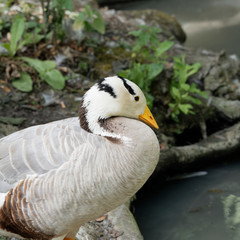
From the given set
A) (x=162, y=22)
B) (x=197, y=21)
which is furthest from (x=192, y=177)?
(x=197, y=21)

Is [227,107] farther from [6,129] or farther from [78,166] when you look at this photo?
[78,166]

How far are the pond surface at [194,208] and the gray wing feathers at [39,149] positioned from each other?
1.76 m

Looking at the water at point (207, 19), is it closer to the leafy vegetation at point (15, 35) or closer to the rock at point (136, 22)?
the rock at point (136, 22)

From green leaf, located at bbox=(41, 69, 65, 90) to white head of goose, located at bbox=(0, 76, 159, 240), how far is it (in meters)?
2.17

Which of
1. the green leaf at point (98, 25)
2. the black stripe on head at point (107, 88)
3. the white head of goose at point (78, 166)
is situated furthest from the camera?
the green leaf at point (98, 25)

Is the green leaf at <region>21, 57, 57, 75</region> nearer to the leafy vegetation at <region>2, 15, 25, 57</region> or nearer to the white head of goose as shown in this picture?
the leafy vegetation at <region>2, 15, 25, 57</region>

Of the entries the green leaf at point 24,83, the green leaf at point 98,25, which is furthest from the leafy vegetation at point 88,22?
the green leaf at point 24,83

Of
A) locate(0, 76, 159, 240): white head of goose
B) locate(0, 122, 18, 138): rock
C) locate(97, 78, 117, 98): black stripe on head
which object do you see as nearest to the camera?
locate(0, 76, 159, 240): white head of goose

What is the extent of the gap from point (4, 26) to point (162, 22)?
343 centimetres

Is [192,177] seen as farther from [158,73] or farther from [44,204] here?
[44,204]

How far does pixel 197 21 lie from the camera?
33.3ft

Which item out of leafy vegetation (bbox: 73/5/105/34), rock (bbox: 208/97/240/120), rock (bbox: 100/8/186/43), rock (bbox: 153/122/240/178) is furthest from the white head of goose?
rock (bbox: 100/8/186/43)

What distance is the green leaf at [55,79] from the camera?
200 inches

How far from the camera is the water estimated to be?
8.89 metres
